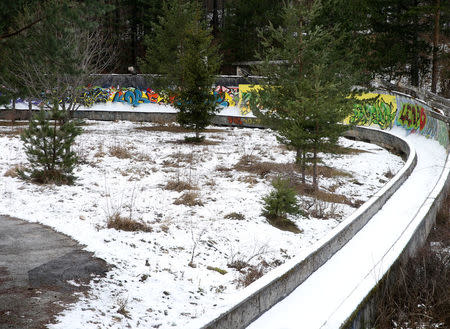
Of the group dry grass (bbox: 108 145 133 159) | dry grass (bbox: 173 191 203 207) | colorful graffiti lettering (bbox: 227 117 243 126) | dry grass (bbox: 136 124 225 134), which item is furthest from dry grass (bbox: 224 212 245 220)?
colorful graffiti lettering (bbox: 227 117 243 126)

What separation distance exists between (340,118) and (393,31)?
1883 centimetres

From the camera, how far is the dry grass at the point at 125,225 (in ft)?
30.9

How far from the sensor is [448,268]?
766cm

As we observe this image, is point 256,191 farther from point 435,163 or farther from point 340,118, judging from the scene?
point 435,163

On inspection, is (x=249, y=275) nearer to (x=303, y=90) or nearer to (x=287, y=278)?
(x=287, y=278)

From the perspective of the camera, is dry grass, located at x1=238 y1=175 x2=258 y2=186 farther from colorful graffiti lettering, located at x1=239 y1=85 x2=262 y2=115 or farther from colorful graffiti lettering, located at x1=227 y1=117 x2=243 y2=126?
colorful graffiti lettering, located at x1=239 y1=85 x2=262 y2=115

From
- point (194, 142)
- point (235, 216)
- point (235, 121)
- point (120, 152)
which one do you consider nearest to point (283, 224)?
point (235, 216)

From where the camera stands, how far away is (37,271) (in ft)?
22.5

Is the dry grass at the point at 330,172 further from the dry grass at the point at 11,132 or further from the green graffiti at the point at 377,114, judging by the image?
the dry grass at the point at 11,132

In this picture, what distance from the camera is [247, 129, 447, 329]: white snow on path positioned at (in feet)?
20.8

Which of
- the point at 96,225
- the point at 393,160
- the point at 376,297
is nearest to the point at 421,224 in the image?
the point at 376,297

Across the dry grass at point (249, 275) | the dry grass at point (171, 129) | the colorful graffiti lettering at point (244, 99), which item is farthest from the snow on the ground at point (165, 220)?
the colorful graffiti lettering at point (244, 99)

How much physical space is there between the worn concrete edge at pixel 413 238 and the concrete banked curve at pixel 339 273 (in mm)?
15

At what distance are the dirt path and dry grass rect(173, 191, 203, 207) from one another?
149 inches
